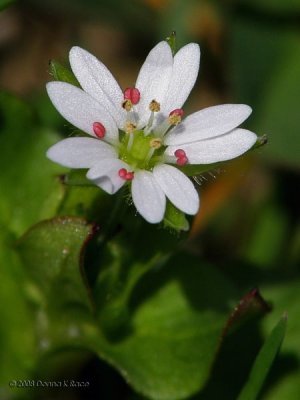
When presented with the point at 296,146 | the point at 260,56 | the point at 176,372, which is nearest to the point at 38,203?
the point at 176,372

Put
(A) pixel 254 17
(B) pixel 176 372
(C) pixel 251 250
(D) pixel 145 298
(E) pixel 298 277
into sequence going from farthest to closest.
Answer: (A) pixel 254 17
(C) pixel 251 250
(E) pixel 298 277
(D) pixel 145 298
(B) pixel 176 372

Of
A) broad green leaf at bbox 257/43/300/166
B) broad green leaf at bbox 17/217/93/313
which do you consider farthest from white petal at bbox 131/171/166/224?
broad green leaf at bbox 257/43/300/166

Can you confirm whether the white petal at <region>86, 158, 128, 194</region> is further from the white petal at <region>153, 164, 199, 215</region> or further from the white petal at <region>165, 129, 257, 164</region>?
the white petal at <region>165, 129, 257, 164</region>


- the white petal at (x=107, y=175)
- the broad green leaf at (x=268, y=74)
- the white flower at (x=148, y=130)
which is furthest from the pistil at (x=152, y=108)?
the broad green leaf at (x=268, y=74)

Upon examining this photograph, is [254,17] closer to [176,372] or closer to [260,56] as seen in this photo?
[260,56]

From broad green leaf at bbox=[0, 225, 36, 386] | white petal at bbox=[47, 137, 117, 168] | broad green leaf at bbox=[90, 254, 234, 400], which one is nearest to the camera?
white petal at bbox=[47, 137, 117, 168]

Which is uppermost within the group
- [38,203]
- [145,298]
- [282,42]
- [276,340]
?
[282,42]

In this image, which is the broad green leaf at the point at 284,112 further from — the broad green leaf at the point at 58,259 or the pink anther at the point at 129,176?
the pink anther at the point at 129,176

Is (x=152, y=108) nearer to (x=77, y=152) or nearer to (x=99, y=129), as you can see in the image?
(x=99, y=129)
